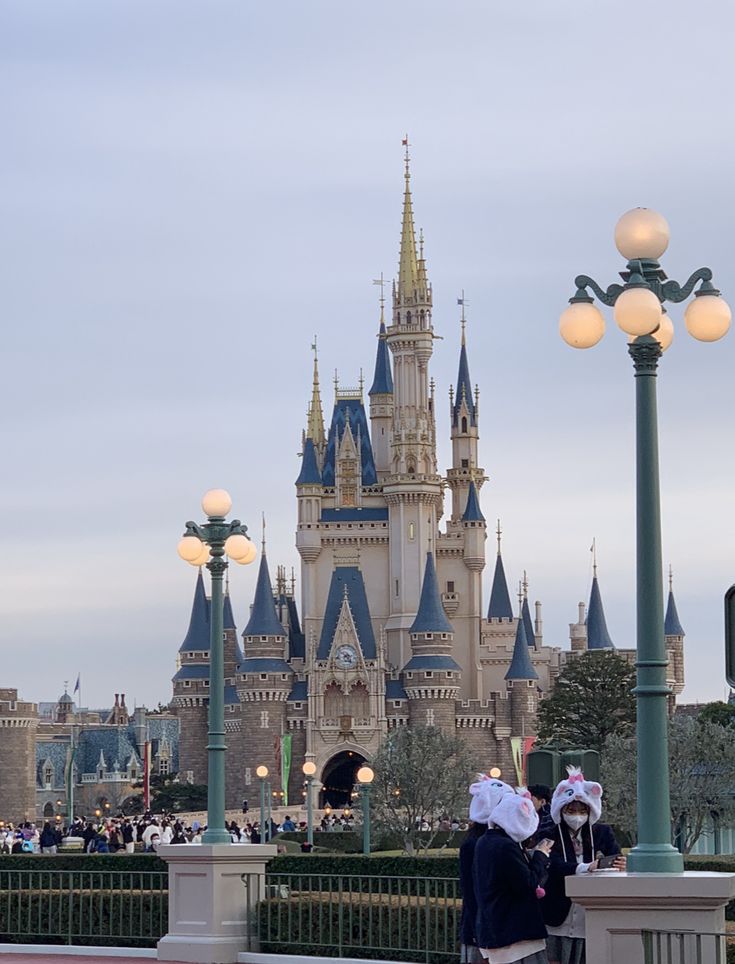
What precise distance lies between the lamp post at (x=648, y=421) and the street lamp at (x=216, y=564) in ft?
25.8

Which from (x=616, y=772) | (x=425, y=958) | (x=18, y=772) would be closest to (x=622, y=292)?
(x=425, y=958)

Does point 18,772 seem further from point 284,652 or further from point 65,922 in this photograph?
point 65,922

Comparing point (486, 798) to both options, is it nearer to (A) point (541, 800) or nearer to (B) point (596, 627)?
(A) point (541, 800)

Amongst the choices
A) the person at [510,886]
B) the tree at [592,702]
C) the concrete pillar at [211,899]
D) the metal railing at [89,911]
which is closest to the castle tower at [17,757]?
the tree at [592,702]

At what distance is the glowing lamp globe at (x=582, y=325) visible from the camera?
1123cm

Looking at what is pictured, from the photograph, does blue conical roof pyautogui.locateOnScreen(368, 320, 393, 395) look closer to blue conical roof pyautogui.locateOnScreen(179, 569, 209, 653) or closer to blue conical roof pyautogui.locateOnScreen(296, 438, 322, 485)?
blue conical roof pyautogui.locateOnScreen(296, 438, 322, 485)

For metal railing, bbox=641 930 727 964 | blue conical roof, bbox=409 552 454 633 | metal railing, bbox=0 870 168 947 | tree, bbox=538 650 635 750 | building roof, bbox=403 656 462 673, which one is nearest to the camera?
metal railing, bbox=641 930 727 964

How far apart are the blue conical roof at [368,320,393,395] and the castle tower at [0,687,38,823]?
991 inches

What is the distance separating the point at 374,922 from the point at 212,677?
3.35 metres

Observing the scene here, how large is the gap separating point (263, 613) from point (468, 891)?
8584cm

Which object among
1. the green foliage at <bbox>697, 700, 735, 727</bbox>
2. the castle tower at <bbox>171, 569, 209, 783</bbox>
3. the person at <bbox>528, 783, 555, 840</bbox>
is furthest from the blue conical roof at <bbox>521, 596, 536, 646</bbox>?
the person at <bbox>528, 783, 555, 840</bbox>

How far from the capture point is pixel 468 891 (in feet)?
37.7

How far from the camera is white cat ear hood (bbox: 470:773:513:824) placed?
10961 mm

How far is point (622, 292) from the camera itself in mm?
11219
